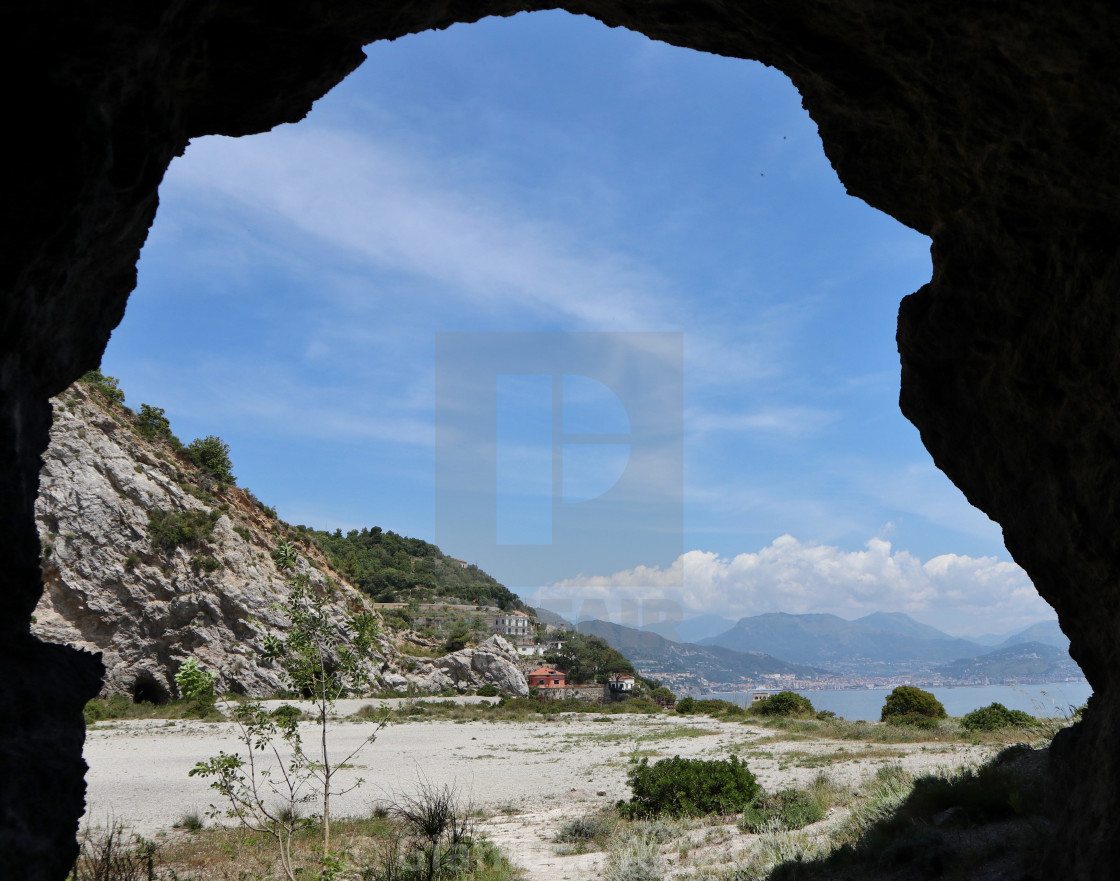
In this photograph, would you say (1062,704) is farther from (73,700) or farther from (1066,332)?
(73,700)

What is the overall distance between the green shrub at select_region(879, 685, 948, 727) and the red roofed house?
40.9 m

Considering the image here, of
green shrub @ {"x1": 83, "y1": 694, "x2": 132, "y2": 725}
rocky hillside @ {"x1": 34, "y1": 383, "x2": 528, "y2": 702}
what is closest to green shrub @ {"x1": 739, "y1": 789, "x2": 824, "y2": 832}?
rocky hillside @ {"x1": 34, "y1": 383, "x2": 528, "y2": 702}

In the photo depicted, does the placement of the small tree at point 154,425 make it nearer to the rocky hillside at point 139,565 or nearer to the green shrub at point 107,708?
the rocky hillside at point 139,565

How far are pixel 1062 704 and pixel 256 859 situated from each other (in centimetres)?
1292

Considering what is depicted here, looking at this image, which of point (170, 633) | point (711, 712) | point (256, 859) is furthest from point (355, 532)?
point (256, 859)

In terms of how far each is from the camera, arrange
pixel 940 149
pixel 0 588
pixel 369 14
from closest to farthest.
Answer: pixel 0 588 → pixel 369 14 → pixel 940 149

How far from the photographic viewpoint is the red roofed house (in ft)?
219

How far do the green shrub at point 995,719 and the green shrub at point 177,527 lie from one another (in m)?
42.2

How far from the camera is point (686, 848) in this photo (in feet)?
29.8

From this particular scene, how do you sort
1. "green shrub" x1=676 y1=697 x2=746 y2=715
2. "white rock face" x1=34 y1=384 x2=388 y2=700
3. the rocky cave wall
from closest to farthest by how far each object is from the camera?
the rocky cave wall < "white rock face" x1=34 y1=384 x2=388 y2=700 < "green shrub" x1=676 y1=697 x2=746 y2=715

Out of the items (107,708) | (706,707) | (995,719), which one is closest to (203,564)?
(107,708)

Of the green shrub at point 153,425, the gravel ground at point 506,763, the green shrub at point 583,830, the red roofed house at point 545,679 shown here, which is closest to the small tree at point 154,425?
Answer: the green shrub at point 153,425

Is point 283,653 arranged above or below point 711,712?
above

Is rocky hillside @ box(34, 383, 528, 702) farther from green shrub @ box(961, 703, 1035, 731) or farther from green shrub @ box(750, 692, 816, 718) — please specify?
green shrub @ box(961, 703, 1035, 731)
